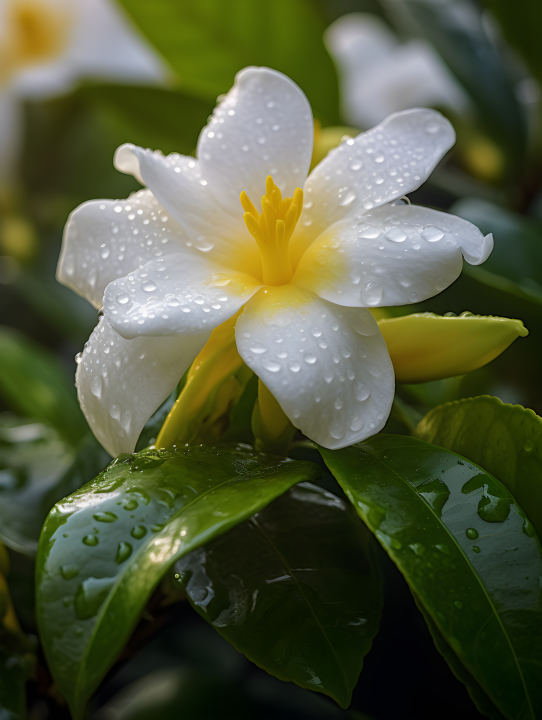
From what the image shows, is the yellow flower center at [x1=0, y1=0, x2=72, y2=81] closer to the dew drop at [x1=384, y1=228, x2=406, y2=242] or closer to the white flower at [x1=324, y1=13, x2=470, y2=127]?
the white flower at [x1=324, y1=13, x2=470, y2=127]

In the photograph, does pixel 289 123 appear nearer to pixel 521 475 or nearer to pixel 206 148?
pixel 206 148

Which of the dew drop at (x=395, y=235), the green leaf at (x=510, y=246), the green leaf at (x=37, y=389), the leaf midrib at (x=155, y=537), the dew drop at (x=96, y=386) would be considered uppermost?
the dew drop at (x=395, y=235)

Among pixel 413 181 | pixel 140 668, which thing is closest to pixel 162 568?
pixel 413 181

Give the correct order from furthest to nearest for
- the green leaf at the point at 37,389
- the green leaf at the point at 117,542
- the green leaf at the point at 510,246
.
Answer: the green leaf at the point at 37,389 < the green leaf at the point at 510,246 < the green leaf at the point at 117,542

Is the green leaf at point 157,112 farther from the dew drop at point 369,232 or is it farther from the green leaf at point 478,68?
the dew drop at point 369,232

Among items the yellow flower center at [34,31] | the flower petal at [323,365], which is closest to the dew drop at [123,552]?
the flower petal at [323,365]

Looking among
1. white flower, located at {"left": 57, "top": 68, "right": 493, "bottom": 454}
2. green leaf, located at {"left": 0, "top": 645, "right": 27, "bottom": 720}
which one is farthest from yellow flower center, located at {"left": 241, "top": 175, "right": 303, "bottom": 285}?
green leaf, located at {"left": 0, "top": 645, "right": 27, "bottom": 720}
